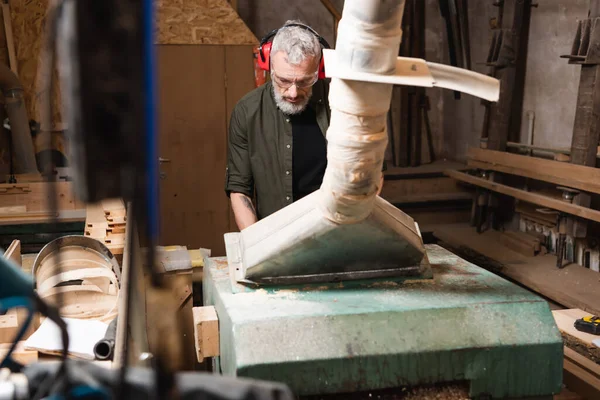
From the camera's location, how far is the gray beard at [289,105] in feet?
9.21

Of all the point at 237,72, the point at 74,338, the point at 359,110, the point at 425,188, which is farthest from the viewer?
the point at 425,188

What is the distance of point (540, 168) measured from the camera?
440cm

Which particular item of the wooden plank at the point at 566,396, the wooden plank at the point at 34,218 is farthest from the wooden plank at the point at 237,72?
the wooden plank at the point at 566,396

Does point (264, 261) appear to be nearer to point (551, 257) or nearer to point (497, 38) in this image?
point (551, 257)

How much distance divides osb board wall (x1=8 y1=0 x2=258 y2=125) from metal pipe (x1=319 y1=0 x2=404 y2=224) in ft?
11.8

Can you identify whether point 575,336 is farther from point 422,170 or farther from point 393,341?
point 422,170

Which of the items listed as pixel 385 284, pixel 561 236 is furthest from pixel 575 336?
pixel 561 236

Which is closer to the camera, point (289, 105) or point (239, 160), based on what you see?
point (289, 105)

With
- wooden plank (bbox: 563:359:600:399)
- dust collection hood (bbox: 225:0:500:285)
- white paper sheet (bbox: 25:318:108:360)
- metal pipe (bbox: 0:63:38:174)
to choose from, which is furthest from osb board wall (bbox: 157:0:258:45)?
wooden plank (bbox: 563:359:600:399)

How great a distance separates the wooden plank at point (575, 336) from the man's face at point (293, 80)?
1.40m

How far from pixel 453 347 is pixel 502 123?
3840mm

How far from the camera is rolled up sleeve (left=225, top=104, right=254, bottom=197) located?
9.64 feet

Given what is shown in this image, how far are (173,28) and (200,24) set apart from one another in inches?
8.4

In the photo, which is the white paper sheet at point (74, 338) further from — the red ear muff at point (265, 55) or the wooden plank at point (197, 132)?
the wooden plank at point (197, 132)
